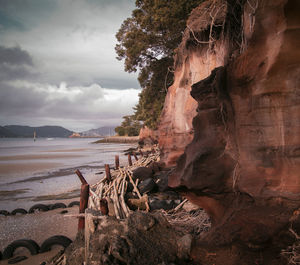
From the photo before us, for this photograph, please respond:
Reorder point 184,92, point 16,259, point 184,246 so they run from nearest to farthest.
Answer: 1. point 184,246
2. point 16,259
3. point 184,92

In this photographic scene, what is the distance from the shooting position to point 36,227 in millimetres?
5426

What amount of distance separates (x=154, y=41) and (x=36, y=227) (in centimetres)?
1132

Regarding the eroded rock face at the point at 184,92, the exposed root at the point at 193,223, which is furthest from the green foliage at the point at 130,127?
the exposed root at the point at 193,223

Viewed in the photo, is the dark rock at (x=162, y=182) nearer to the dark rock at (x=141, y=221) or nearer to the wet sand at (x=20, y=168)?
the dark rock at (x=141, y=221)

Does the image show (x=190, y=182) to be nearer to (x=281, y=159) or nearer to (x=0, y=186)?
(x=281, y=159)

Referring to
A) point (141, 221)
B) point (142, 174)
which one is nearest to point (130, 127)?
point (142, 174)

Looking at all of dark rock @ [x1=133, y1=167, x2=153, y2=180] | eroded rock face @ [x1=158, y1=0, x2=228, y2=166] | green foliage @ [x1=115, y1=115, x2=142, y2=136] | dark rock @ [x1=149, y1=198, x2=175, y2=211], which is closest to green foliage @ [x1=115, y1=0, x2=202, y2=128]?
eroded rock face @ [x1=158, y1=0, x2=228, y2=166]

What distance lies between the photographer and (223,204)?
3.03 meters

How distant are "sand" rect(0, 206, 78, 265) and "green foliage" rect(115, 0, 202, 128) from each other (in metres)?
8.97

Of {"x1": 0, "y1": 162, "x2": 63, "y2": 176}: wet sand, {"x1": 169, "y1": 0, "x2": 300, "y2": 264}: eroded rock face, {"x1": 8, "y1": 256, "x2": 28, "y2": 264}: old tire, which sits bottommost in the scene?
{"x1": 0, "y1": 162, "x2": 63, "y2": 176}: wet sand

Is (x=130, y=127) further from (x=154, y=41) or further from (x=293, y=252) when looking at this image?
(x=293, y=252)

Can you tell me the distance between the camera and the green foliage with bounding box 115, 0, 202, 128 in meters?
10.6

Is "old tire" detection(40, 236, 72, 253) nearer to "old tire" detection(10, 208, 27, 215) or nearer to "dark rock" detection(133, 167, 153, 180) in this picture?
"old tire" detection(10, 208, 27, 215)

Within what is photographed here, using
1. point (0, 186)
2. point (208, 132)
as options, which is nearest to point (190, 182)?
point (208, 132)
